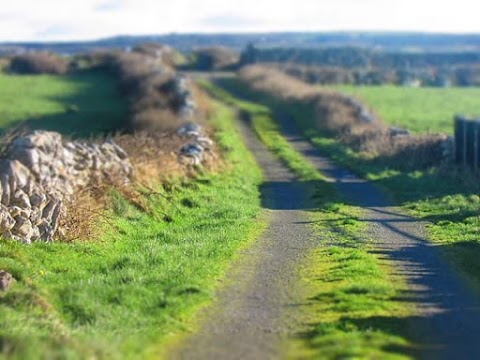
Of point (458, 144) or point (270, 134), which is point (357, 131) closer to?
point (270, 134)

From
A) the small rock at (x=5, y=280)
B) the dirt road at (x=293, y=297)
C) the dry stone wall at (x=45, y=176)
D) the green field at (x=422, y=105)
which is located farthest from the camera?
the green field at (x=422, y=105)

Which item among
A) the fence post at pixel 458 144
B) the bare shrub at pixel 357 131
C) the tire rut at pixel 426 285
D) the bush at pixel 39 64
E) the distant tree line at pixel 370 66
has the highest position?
the tire rut at pixel 426 285

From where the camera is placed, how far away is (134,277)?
11109mm

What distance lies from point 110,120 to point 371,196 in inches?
1002

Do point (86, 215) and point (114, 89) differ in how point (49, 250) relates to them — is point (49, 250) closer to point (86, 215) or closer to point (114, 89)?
point (86, 215)

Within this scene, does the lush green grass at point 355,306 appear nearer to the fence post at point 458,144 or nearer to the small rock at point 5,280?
the small rock at point 5,280

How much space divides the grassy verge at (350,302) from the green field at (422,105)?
26.5m

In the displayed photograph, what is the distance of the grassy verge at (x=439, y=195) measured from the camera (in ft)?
47.1

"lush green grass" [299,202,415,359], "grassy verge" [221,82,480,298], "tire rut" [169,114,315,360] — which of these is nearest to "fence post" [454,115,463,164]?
"grassy verge" [221,82,480,298]

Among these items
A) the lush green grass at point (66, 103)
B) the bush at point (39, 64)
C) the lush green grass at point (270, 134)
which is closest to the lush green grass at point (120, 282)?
the lush green grass at point (270, 134)

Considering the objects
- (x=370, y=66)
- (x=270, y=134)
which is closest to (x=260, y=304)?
(x=270, y=134)

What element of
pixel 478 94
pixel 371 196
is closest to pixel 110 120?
pixel 371 196

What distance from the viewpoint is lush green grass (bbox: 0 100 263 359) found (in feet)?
27.4

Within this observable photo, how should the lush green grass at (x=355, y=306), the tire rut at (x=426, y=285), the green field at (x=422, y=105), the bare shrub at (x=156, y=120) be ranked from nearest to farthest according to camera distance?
the lush green grass at (x=355, y=306)
the tire rut at (x=426, y=285)
the bare shrub at (x=156, y=120)
the green field at (x=422, y=105)
